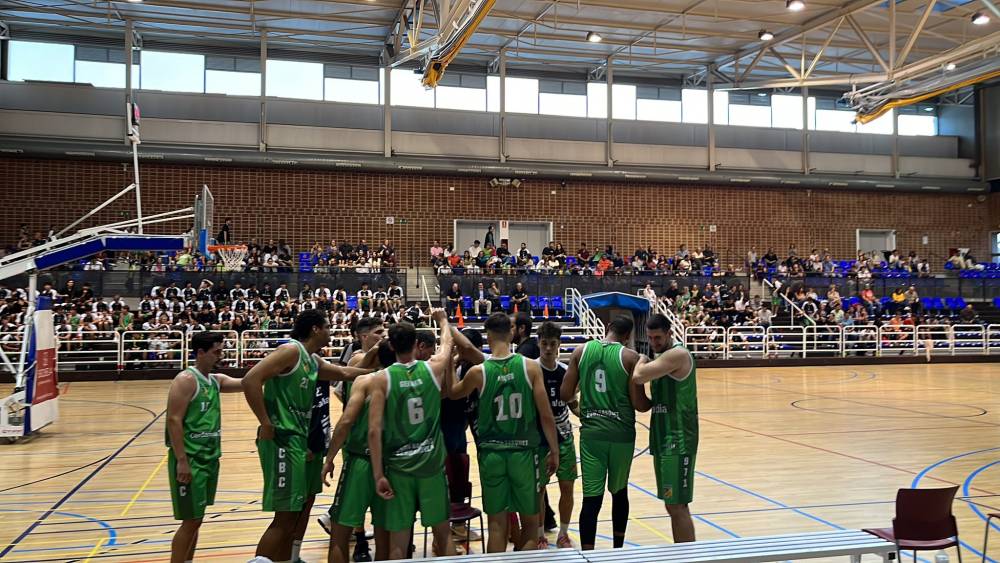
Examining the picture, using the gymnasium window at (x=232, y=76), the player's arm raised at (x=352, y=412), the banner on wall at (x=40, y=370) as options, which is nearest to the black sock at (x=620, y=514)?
the player's arm raised at (x=352, y=412)

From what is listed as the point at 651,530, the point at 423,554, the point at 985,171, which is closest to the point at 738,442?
the point at 651,530

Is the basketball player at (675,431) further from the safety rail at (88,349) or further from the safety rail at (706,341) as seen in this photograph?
the safety rail at (706,341)

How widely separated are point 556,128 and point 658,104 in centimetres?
476

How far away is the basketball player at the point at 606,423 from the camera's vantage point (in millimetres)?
5484

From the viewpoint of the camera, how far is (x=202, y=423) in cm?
519

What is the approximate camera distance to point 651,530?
6.53 m

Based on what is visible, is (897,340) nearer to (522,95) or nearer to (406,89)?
(522,95)

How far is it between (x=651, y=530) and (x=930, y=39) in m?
28.2

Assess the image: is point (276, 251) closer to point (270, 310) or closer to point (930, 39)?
point (270, 310)

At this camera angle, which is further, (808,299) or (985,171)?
(985,171)

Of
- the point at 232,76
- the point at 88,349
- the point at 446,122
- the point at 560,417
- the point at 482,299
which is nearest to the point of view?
the point at 560,417

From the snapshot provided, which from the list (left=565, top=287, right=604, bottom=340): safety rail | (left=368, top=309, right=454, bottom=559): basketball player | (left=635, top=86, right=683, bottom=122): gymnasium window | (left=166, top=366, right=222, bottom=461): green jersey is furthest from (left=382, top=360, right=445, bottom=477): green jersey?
(left=635, top=86, right=683, bottom=122): gymnasium window

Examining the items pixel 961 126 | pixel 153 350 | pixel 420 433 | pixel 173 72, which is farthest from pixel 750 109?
pixel 420 433

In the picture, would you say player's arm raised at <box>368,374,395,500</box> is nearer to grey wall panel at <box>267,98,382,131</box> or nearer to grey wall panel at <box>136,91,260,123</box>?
grey wall panel at <box>267,98,382,131</box>
